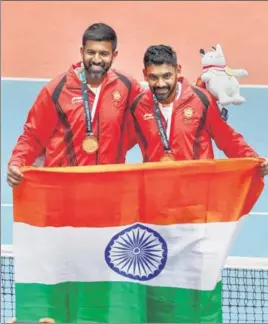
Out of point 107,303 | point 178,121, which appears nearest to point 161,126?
point 178,121

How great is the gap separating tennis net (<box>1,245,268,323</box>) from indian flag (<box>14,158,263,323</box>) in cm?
11

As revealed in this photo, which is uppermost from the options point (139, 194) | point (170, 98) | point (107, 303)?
point (170, 98)

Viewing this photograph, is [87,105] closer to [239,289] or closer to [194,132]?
[194,132]

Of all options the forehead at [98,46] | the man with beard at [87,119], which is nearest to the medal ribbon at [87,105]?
the man with beard at [87,119]

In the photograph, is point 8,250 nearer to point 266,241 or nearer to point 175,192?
point 175,192

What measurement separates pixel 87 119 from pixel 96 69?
209mm

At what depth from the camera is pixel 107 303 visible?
11.4 ft

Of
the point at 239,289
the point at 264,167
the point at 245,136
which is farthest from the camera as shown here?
the point at 239,289

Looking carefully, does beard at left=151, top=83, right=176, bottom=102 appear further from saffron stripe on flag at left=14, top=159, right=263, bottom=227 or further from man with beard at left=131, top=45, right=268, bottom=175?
saffron stripe on flag at left=14, top=159, right=263, bottom=227

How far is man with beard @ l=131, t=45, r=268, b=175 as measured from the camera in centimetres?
348

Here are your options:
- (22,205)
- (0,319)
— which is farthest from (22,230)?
(0,319)

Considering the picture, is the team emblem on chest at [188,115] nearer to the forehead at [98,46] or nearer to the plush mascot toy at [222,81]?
the plush mascot toy at [222,81]

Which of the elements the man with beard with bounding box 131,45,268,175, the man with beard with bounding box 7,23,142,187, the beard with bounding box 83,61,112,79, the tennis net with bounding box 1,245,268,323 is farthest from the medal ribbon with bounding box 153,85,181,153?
the tennis net with bounding box 1,245,268,323

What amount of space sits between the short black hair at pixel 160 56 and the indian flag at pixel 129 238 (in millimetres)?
421
